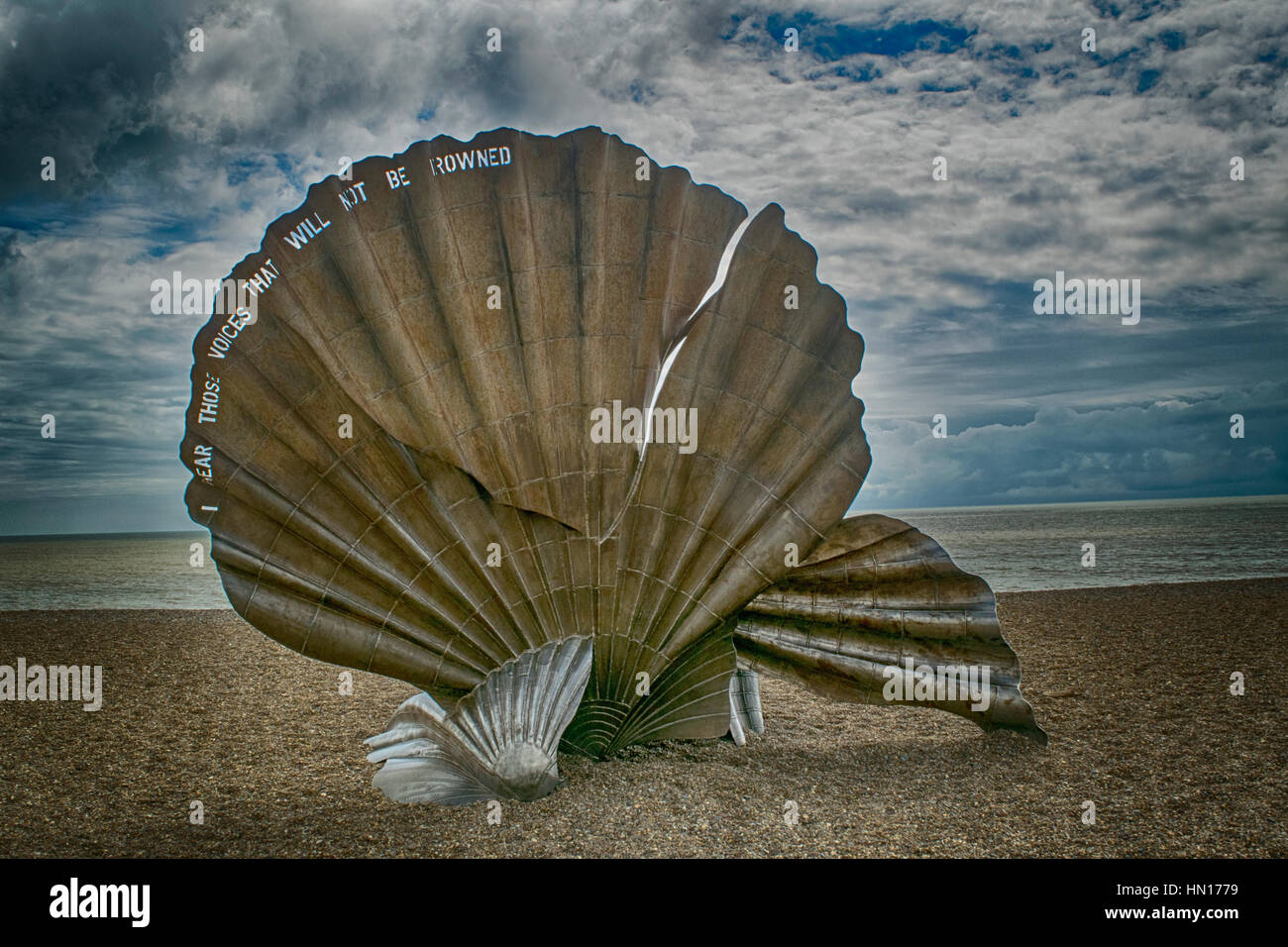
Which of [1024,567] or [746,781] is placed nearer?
[746,781]

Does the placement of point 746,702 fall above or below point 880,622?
below

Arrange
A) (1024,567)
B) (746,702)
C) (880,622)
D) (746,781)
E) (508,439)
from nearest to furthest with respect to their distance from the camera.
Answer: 1. (508,439)
2. (746,781)
3. (880,622)
4. (746,702)
5. (1024,567)

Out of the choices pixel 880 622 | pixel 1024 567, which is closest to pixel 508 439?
pixel 880 622

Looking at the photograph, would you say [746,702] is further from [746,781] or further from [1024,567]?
[1024,567]

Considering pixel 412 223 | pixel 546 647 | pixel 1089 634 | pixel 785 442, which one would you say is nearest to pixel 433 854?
pixel 546 647

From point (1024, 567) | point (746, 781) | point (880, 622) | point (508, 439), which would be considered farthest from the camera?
point (1024, 567)

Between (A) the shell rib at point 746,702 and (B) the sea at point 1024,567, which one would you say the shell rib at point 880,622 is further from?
(B) the sea at point 1024,567

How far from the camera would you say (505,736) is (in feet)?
14.9

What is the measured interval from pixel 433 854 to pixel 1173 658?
8031 mm

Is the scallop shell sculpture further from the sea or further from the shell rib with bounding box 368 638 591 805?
the sea

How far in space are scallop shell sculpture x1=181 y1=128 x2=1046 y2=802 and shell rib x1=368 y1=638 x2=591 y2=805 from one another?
0.02 metres

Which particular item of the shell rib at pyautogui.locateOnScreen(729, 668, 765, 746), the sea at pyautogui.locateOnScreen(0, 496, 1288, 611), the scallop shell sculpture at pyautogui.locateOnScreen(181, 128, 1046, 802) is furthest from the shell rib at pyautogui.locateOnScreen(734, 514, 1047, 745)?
the sea at pyautogui.locateOnScreen(0, 496, 1288, 611)

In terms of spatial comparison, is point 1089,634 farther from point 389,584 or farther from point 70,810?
point 70,810

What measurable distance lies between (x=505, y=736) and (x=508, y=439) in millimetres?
1593
